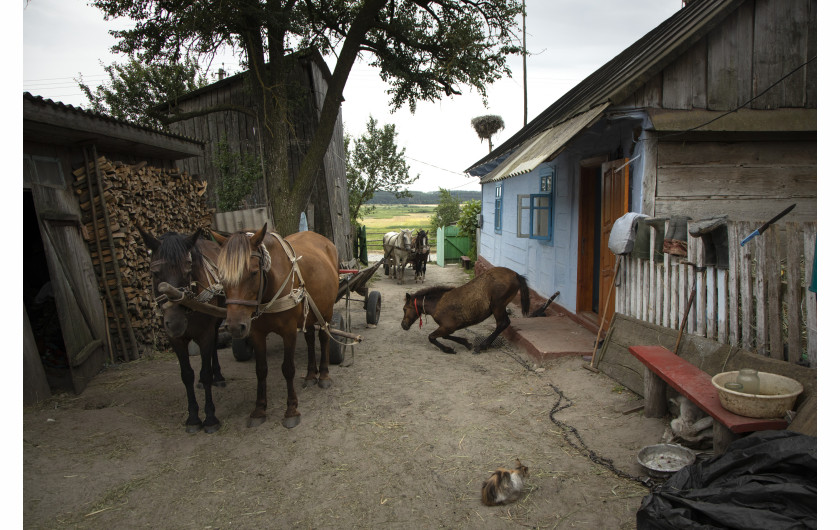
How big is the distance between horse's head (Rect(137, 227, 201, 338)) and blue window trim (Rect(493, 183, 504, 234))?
9.01 m

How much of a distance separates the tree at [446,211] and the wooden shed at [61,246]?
1971 centimetres

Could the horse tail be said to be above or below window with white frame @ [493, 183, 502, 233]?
below

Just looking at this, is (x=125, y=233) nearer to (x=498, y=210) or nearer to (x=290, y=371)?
(x=290, y=371)

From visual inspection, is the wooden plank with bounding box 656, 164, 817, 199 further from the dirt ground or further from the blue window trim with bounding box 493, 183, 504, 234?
the blue window trim with bounding box 493, 183, 504, 234

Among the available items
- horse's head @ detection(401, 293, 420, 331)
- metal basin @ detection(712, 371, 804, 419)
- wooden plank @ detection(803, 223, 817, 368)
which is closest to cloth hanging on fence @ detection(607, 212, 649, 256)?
wooden plank @ detection(803, 223, 817, 368)

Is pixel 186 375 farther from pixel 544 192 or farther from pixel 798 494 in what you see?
pixel 544 192

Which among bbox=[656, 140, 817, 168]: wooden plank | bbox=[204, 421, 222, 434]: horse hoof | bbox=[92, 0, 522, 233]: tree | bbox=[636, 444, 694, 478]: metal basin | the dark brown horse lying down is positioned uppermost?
bbox=[92, 0, 522, 233]: tree

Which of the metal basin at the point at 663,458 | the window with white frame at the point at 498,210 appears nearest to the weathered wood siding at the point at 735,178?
the metal basin at the point at 663,458

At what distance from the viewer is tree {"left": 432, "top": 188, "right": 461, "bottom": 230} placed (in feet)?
83.4

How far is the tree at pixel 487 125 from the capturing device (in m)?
28.5

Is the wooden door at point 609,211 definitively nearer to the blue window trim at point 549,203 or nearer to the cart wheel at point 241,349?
the blue window trim at point 549,203

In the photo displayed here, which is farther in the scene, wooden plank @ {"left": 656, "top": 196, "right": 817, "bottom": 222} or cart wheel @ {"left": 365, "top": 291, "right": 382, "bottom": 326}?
cart wheel @ {"left": 365, "top": 291, "right": 382, "bottom": 326}

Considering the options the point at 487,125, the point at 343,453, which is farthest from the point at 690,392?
the point at 487,125

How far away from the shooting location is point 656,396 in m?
3.94
